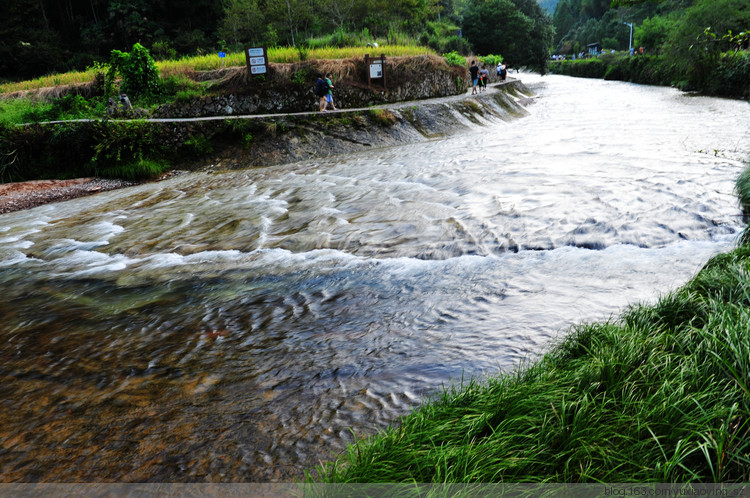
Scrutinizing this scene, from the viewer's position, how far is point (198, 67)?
19.4 metres

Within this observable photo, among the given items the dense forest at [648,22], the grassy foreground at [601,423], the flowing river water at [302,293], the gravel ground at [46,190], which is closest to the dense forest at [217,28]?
the dense forest at [648,22]

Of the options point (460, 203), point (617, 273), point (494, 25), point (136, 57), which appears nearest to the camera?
point (617, 273)

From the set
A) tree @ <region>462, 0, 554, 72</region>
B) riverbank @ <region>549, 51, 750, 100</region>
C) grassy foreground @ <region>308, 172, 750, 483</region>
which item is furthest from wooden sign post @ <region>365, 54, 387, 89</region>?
tree @ <region>462, 0, 554, 72</region>

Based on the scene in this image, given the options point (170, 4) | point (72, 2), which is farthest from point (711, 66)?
point (72, 2)

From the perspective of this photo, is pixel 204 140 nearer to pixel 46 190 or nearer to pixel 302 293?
pixel 46 190

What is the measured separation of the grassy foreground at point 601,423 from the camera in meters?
2.07

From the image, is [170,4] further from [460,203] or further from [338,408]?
[338,408]

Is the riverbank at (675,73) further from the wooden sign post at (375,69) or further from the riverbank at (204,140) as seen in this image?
the wooden sign post at (375,69)

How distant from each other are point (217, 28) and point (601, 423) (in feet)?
141

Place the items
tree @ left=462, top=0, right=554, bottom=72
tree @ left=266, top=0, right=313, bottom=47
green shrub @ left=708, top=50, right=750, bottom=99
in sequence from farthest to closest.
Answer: tree @ left=462, top=0, right=554, bottom=72, tree @ left=266, top=0, right=313, bottom=47, green shrub @ left=708, top=50, right=750, bottom=99

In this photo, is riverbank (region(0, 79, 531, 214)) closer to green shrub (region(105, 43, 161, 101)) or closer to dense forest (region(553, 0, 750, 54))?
green shrub (region(105, 43, 161, 101))

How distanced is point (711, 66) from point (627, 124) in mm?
13938

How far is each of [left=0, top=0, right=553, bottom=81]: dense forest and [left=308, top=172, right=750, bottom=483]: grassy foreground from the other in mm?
27262

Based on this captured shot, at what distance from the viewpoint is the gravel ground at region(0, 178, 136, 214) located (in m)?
11.7
